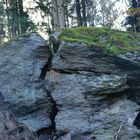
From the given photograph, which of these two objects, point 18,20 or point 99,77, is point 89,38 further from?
point 18,20

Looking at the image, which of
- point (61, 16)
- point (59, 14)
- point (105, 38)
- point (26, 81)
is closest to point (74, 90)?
point (26, 81)

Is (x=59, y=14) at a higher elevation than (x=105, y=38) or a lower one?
higher

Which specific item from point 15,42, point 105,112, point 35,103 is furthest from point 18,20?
point 105,112

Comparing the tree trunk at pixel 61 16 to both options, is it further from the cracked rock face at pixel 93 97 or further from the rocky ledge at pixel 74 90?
the cracked rock face at pixel 93 97

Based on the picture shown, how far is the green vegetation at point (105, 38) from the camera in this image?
6.35 m

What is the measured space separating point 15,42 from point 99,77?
7.45 feet

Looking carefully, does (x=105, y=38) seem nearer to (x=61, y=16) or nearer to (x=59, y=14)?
(x=61, y=16)

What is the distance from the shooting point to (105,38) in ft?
22.2

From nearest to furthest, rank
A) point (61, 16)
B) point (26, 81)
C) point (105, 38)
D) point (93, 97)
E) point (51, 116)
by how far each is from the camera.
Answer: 1. point (93, 97)
2. point (51, 116)
3. point (26, 81)
4. point (105, 38)
5. point (61, 16)

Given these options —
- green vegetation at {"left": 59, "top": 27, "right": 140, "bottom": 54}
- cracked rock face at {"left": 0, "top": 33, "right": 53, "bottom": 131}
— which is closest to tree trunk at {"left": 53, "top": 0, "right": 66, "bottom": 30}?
green vegetation at {"left": 59, "top": 27, "right": 140, "bottom": 54}

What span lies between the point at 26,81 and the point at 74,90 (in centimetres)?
122

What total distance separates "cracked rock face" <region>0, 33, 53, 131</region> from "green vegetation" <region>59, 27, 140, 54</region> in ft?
2.44

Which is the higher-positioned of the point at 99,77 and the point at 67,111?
the point at 99,77

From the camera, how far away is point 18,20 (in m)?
13.8
